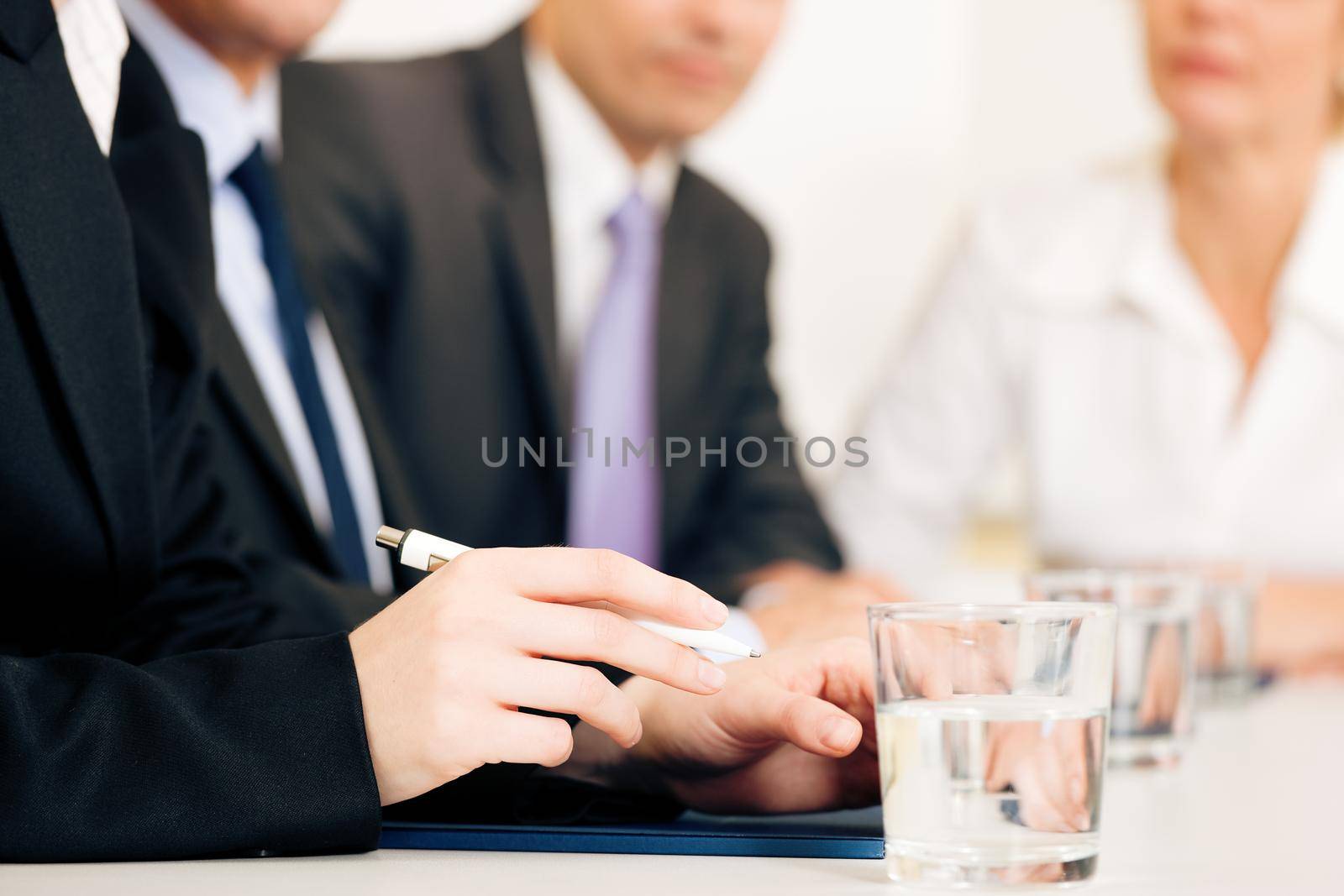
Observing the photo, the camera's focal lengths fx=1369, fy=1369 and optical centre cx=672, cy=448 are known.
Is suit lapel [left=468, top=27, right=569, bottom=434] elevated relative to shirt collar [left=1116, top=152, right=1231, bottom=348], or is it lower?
elevated

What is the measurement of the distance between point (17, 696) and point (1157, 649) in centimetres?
65

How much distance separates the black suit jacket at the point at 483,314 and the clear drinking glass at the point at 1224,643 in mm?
478

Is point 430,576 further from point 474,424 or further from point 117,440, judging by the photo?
point 474,424

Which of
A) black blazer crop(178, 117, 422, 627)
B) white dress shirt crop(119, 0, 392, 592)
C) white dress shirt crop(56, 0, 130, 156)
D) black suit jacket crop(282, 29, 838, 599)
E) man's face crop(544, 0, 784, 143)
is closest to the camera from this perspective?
white dress shirt crop(56, 0, 130, 156)

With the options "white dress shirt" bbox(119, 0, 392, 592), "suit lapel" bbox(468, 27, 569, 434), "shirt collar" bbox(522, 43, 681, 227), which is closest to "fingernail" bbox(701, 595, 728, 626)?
"white dress shirt" bbox(119, 0, 392, 592)

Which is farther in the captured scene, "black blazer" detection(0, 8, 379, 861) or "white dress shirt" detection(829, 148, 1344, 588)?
"white dress shirt" detection(829, 148, 1344, 588)

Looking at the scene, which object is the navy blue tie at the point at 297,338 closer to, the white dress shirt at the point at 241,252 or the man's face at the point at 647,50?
the white dress shirt at the point at 241,252

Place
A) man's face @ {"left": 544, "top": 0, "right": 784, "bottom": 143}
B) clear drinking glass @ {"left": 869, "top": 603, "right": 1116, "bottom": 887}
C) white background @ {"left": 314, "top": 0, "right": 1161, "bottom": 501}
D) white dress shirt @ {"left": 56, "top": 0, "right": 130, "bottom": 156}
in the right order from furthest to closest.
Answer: white background @ {"left": 314, "top": 0, "right": 1161, "bottom": 501} < man's face @ {"left": 544, "top": 0, "right": 784, "bottom": 143} < white dress shirt @ {"left": 56, "top": 0, "right": 130, "bottom": 156} < clear drinking glass @ {"left": 869, "top": 603, "right": 1116, "bottom": 887}

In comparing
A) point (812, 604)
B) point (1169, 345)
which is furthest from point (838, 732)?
point (1169, 345)

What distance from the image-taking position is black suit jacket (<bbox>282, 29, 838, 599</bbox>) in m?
1.54

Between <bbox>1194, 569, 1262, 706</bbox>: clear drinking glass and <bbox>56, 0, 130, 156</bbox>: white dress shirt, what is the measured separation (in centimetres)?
87

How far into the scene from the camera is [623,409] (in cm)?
168

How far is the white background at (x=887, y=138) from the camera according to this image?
7.41 ft

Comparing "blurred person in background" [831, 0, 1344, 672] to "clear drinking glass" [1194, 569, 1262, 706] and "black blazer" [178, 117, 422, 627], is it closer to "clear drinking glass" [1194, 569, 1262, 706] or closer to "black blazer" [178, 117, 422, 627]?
"clear drinking glass" [1194, 569, 1262, 706]
